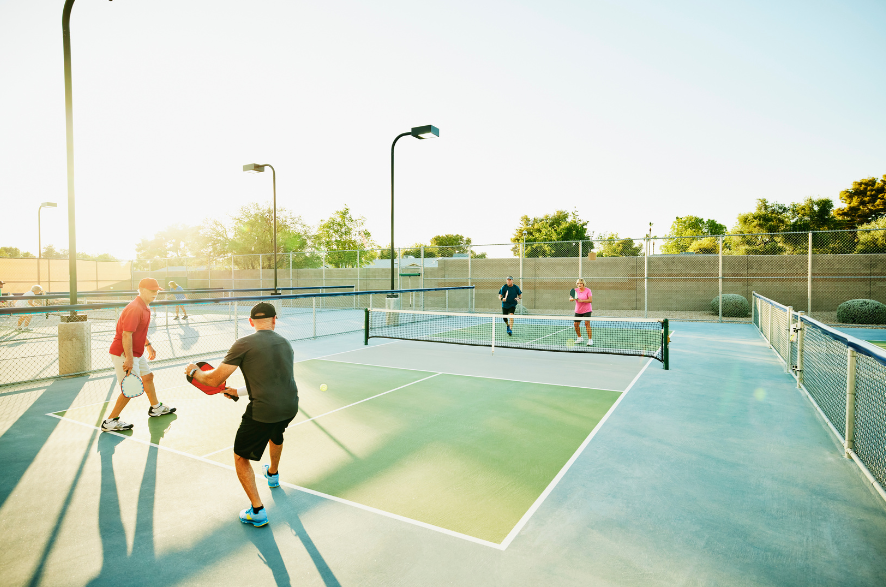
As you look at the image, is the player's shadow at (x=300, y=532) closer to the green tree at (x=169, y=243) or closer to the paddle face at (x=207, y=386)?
the paddle face at (x=207, y=386)

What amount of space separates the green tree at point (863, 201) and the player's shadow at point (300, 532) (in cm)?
5918

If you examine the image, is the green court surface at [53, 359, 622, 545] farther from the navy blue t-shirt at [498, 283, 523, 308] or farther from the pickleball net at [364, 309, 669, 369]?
the navy blue t-shirt at [498, 283, 523, 308]

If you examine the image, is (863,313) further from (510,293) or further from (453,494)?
(453,494)

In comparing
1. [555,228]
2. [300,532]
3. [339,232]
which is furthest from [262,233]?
[300,532]

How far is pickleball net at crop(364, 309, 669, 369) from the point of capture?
12.5m

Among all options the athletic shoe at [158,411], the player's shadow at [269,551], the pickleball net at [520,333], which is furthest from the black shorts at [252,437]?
the pickleball net at [520,333]

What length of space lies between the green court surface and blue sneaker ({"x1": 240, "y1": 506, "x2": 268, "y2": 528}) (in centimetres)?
71

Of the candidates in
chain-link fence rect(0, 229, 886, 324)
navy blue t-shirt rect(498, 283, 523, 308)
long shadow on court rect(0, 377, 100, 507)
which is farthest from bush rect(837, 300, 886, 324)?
long shadow on court rect(0, 377, 100, 507)

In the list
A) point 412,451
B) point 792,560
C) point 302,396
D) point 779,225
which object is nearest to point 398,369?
point 302,396

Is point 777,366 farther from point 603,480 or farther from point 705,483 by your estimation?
point 603,480

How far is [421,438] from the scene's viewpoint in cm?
602

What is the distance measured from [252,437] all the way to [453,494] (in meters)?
1.91

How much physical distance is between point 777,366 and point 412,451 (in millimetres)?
9139

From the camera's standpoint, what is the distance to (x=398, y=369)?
10.4m
